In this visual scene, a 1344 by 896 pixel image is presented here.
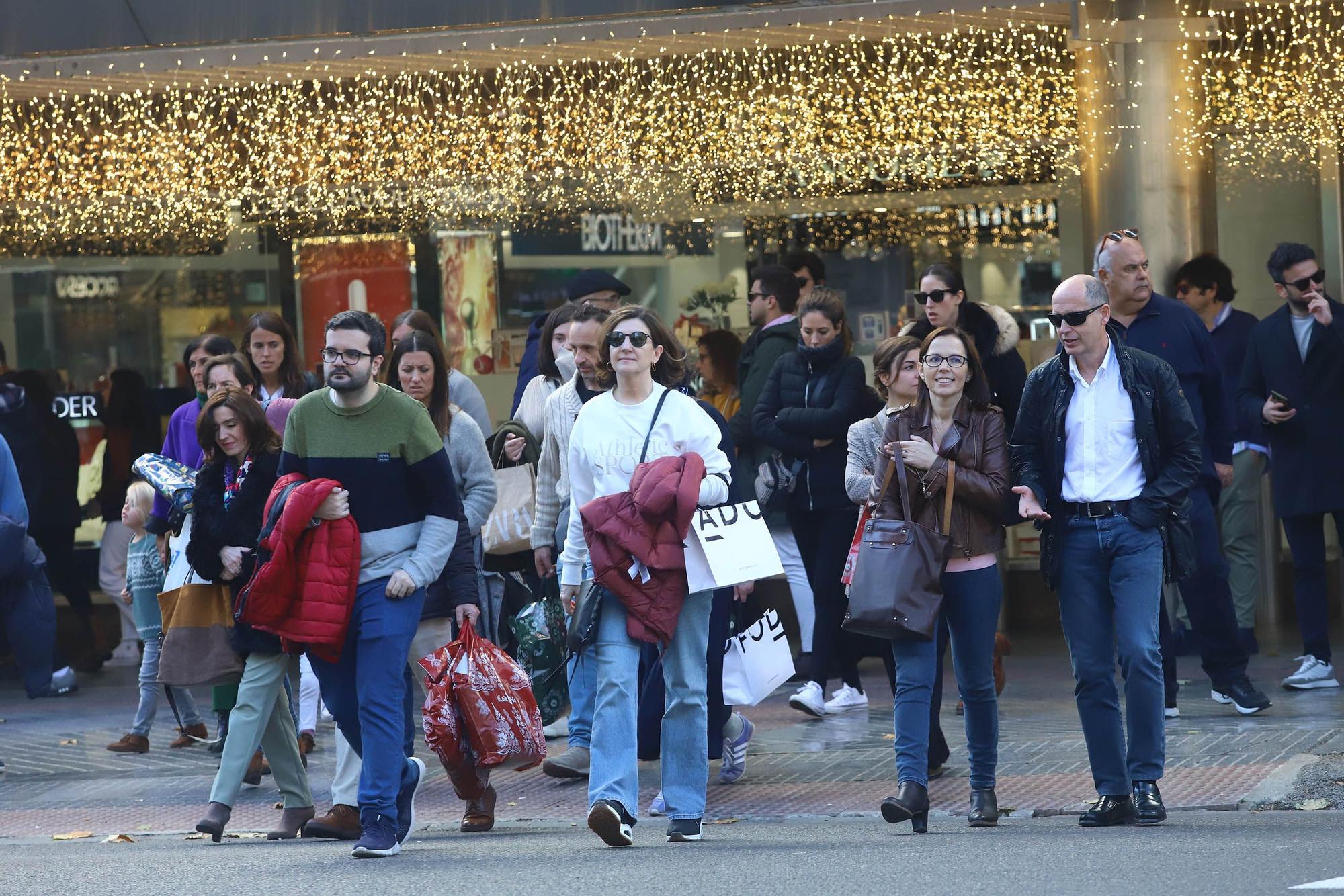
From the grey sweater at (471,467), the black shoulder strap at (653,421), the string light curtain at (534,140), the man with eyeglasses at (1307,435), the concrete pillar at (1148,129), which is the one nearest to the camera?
the black shoulder strap at (653,421)

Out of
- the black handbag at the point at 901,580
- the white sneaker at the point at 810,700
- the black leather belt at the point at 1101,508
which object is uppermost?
the black leather belt at the point at 1101,508

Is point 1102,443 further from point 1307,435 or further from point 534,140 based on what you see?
point 534,140

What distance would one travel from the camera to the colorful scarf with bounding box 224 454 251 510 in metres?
7.52

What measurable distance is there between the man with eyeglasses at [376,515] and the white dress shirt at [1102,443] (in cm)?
224

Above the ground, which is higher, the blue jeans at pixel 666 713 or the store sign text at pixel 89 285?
the store sign text at pixel 89 285

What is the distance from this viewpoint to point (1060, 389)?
686 centimetres

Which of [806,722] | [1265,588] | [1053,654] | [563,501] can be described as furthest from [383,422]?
[1265,588]

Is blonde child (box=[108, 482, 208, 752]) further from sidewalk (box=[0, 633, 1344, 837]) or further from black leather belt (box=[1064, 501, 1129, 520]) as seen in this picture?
black leather belt (box=[1064, 501, 1129, 520])

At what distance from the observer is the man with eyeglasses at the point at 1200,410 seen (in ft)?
27.5

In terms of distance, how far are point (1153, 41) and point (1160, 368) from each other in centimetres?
522

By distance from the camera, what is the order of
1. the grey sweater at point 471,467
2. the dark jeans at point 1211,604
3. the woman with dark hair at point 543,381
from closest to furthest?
the grey sweater at point 471,467 → the dark jeans at point 1211,604 → the woman with dark hair at point 543,381

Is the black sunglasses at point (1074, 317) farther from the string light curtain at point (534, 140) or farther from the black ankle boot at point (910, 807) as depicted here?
the string light curtain at point (534, 140)

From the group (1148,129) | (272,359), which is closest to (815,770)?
(272,359)

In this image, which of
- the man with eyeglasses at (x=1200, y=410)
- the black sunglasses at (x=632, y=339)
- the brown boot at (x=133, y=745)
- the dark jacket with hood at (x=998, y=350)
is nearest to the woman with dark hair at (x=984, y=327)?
the dark jacket with hood at (x=998, y=350)
